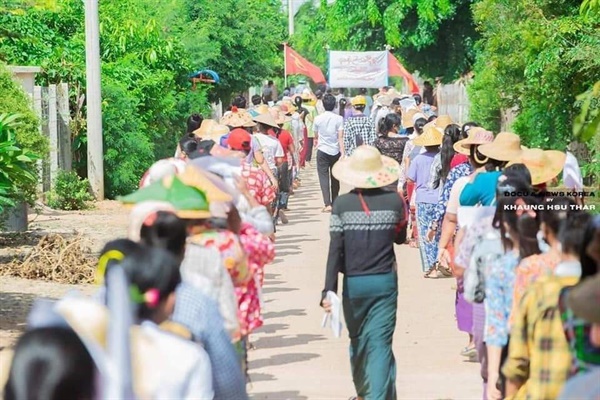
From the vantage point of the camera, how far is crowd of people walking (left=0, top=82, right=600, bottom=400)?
11.7 feet

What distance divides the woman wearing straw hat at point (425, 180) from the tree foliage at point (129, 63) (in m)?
7.05

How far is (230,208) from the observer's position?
6.90 meters

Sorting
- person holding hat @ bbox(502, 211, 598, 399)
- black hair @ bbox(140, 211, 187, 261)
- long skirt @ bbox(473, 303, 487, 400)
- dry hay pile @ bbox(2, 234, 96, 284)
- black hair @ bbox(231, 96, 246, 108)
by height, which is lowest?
dry hay pile @ bbox(2, 234, 96, 284)

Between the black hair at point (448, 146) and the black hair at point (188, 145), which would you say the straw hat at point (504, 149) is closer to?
the black hair at point (188, 145)

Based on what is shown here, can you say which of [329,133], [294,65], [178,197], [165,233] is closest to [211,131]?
[178,197]

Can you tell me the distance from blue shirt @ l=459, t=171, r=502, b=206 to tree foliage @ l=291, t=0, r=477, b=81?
23.5 metres

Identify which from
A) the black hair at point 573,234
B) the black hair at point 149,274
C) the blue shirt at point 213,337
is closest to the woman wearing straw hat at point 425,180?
the black hair at point 573,234

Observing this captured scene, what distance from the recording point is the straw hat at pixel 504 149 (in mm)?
9344

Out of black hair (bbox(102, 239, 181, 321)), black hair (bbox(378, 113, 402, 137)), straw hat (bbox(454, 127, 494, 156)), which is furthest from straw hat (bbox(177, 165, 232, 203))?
black hair (bbox(378, 113, 402, 137))

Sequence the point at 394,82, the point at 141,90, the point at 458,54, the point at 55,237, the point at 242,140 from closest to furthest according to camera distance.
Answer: the point at 242,140
the point at 55,237
the point at 141,90
the point at 458,54
the point at 394,82

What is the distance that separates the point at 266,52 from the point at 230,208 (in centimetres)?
2434

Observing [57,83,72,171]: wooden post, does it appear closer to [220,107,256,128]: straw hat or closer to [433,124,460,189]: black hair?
[220,107,256,128]: straw hat

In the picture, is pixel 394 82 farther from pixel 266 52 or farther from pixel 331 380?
pixel 331 380

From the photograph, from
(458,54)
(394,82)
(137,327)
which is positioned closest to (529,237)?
(137,327)
